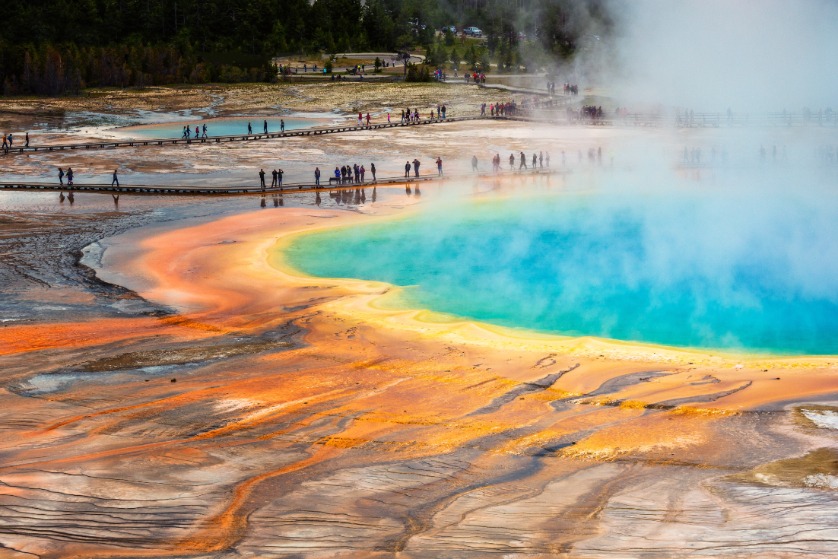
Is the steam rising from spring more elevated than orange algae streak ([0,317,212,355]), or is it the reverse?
the steam rising from spring

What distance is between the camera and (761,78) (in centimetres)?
4778

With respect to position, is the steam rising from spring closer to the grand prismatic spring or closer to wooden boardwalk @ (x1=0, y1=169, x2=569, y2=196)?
the grand prismatic spring

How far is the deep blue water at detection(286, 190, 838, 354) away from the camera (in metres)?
17.4

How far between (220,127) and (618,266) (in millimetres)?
29221

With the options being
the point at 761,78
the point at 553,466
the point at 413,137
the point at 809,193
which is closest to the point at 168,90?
the point at 413,137

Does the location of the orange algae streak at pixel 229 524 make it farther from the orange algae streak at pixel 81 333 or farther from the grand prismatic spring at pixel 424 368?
the orange algae streak at pixel 81 333

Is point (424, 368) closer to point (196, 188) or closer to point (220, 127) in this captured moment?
point (196, 188)

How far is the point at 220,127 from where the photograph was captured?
154 ft

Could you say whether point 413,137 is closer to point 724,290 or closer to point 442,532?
point 724,290

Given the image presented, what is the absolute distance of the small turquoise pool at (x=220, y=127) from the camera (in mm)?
44125

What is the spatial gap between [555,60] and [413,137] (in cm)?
2084

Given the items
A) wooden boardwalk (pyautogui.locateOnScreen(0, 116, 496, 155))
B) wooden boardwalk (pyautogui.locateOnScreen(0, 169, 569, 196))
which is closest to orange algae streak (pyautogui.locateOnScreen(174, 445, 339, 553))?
wooden boardwalk (pyautogui.locateOnScreen(0, 169, 569, 196))

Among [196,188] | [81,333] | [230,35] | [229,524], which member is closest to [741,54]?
[196,188]

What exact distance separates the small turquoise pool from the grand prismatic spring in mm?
11440
